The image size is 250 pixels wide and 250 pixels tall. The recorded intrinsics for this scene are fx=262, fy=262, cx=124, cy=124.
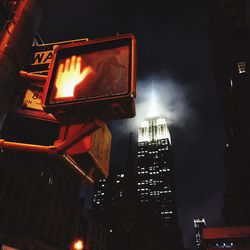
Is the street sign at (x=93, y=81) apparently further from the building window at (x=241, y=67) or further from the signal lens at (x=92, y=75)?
the building window at (x=241, y=67)

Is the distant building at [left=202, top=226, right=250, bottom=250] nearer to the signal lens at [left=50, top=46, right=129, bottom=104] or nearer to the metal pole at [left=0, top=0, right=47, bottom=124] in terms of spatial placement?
the signal lens at [left=50, top=46, right=129, bottom=104]

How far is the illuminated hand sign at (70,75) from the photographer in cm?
294

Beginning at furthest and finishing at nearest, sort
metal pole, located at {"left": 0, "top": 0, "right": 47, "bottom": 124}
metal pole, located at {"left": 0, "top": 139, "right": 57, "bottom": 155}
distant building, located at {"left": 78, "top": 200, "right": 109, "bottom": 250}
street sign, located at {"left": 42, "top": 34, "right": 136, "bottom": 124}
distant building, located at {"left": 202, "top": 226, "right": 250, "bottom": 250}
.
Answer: distant building, located at {"left": 78, "top": 200, "right": 109, "bottom": 250}, distant building, located at {"left": 202, "top": 226, "right": 250, "bottom": 250}, metal pole, located at {"left": 0, "top": 139, "right": 57, "bottom": 155}, metal pole, located at {"left": 0, "top": 0, "right": 47, "bottom": 124}, street sign, located at {"left": 42, "top": 34, "right": 136, "bottom": 124}

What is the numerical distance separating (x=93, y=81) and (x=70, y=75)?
0.34 meters

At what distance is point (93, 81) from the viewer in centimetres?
290

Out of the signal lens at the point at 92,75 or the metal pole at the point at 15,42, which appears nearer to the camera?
the signal lens at the point at 92,75

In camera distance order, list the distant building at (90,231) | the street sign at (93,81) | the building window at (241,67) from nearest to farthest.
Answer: the street sign at (93,81) < the building window at (241,67) < the distant building at (90,231)

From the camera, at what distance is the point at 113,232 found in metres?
84.6

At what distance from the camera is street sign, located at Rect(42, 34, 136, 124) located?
2.70 m

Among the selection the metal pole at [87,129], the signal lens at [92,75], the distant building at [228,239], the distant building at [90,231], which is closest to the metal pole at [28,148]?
the metal pole at [87,129]

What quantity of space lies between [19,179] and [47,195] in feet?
21.7

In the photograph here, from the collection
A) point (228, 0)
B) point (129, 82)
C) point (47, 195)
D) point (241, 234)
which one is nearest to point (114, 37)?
point (129, 82)

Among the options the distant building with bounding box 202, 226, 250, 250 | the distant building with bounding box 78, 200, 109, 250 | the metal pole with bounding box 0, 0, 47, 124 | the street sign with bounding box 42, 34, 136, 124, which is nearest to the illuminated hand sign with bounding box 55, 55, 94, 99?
the street sign with bounding box 42, 34, 136, 124

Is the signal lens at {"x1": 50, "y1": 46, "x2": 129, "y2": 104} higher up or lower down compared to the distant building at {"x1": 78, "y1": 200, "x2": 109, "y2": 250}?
Answer: lower down
